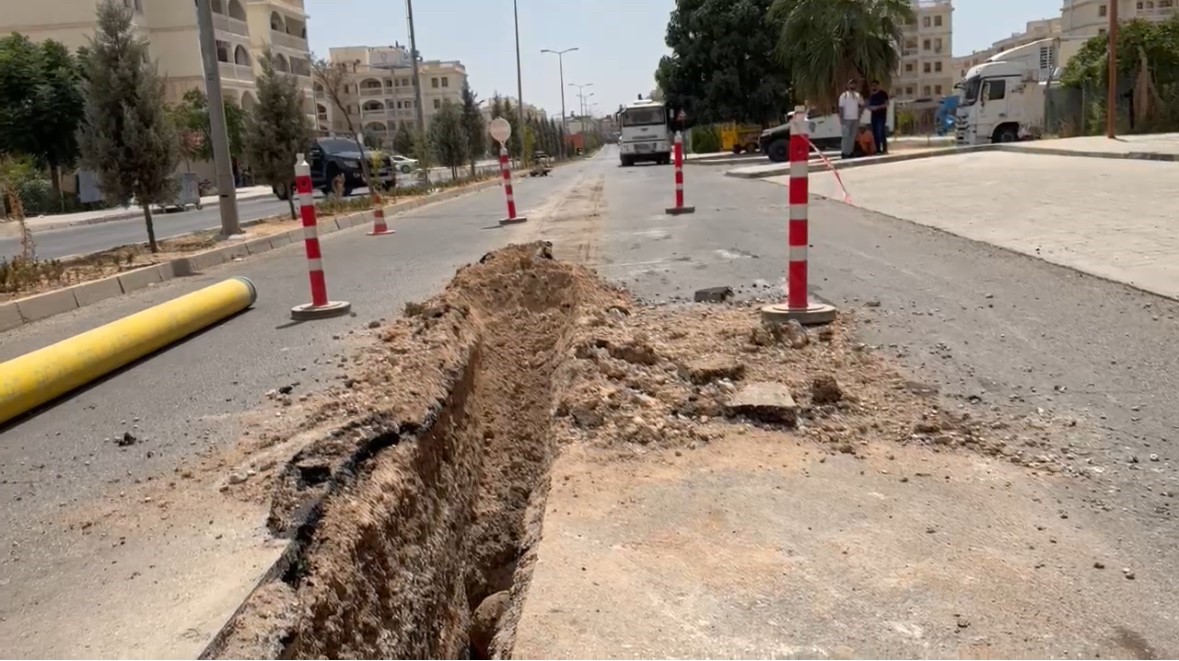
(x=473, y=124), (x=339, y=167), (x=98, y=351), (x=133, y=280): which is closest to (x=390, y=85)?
(x=473, y=124)

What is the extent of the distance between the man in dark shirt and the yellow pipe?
21.1 meters

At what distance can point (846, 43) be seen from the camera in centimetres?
3159

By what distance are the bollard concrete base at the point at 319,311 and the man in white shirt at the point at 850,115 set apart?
19193 millimetres

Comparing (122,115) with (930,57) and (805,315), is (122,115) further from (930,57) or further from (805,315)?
(930,57)

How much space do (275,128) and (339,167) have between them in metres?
14.6

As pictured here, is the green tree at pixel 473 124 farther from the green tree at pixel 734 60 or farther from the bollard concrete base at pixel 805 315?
the bollard concrete base at pixel 805 315

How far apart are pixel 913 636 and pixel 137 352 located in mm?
5324

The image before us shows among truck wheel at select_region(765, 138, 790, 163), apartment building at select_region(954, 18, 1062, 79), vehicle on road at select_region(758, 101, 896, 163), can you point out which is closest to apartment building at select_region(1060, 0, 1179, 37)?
apartment building at select_region(954, 18, 1062, 79)

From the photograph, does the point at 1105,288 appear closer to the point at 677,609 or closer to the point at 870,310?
the point at 870,310

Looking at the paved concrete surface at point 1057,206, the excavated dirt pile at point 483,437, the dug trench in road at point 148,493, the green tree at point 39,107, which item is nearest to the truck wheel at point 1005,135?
the paved concrete surface at point 1057,206

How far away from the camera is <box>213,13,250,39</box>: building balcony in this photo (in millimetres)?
55125

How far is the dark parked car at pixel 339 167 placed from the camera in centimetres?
3109

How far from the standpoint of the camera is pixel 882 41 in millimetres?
31844

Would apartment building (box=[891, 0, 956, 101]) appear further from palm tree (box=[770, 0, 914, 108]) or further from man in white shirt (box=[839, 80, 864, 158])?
man in white shirt (box=[839, 80, 864, 158])
